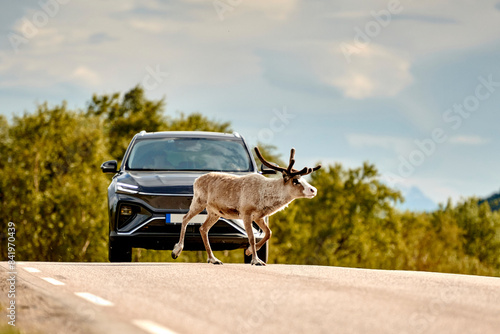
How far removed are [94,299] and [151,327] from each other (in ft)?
5.26

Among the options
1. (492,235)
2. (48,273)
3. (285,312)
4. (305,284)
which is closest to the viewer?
(285,312)

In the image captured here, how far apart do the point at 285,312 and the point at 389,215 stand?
232 feet

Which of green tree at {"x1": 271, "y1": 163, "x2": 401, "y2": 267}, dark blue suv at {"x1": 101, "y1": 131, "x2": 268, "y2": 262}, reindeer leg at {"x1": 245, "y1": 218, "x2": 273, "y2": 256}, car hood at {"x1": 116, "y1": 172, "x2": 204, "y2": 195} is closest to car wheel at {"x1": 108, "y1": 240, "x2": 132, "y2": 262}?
dark blue suv at {"x1": 101, "y1": 131, "x2": 268, "y2": 262}

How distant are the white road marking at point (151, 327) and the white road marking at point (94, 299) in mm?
977

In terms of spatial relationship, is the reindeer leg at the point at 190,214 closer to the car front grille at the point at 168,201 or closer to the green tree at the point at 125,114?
the car front grille at the point at 168,201

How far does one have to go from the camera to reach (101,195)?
52406mm

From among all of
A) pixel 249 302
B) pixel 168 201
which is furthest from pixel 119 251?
pixel 249 302

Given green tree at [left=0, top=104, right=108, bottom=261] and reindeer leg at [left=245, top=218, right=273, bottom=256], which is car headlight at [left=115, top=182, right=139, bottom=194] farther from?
green tree at [left=0, top=104, right=108, bottom=261]

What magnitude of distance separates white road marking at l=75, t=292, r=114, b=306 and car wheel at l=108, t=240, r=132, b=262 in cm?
503

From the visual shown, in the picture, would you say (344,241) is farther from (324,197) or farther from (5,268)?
(5,268)

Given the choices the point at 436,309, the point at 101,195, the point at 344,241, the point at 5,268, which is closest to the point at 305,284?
the point at 436,309

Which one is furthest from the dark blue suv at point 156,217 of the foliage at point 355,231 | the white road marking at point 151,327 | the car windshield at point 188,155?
the foliage at point 355,231

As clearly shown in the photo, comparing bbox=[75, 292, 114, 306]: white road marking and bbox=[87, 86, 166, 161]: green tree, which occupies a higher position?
bbox=[87, 86, 166, 161]: green tree

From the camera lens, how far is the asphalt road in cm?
562
